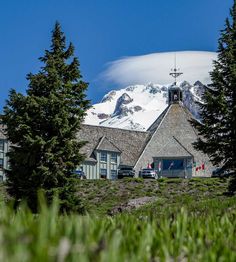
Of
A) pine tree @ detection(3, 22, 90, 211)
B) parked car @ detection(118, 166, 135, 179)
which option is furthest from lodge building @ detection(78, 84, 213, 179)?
pine tree @ detection(3, 22, 90, 211)

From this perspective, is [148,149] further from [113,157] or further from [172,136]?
[113,157]

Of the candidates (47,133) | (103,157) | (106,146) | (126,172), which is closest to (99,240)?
(47,133)

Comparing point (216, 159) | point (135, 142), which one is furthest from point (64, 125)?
point (135, 142)

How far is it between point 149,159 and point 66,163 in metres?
45.4

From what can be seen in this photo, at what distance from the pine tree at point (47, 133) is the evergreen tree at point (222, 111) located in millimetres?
7624

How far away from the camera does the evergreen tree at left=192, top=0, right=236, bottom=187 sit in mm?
28984

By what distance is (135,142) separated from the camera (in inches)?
3226

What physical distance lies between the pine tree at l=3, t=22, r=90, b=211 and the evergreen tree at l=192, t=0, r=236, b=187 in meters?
7.62

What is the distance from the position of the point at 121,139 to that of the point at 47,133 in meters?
49.8

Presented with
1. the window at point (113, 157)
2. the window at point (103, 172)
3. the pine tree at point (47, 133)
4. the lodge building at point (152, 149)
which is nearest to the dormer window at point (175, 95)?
the lodge building at point (152, 149)

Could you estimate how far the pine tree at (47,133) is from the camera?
31.1 m

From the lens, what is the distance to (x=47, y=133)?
32.8m

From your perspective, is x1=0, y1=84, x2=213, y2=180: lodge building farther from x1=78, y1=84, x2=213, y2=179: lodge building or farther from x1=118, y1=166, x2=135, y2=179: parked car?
x1=118, y1=166, x2=135, y2=179: parked car

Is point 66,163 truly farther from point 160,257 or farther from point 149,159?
point 149,159
